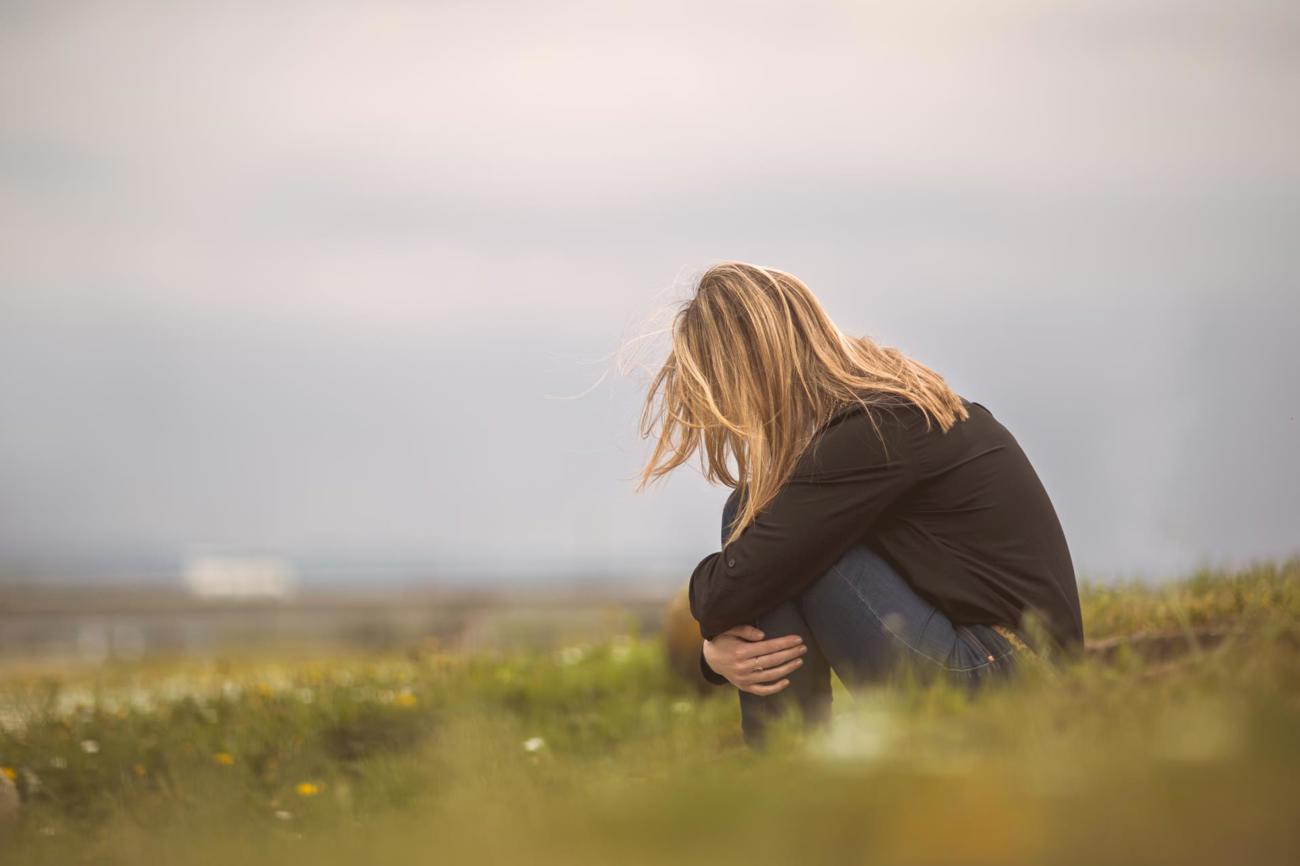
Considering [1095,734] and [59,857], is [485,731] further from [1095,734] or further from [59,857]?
[1095,734]

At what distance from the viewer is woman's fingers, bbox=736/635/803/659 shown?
3.15 metres

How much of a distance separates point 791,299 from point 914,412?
521 mm

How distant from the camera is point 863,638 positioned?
2.97m

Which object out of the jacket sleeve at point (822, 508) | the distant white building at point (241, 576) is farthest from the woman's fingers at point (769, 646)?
the distant white building at point (241, 576)

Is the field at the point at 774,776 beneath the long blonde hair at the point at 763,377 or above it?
beneath

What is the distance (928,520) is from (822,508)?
0.29 m

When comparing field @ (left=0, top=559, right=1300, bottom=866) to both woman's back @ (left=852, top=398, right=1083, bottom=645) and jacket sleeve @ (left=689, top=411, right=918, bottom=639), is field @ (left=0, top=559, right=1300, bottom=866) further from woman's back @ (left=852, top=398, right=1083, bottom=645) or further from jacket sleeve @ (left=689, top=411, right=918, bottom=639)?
jacket sleeve @ (left=689, top=411, right=918, bottom=639)

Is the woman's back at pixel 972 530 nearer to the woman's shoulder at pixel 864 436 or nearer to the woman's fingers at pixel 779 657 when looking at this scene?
the woman's shoulder at pixel 864 436

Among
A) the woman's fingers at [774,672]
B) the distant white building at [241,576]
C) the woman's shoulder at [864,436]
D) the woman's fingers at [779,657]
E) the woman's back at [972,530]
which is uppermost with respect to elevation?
the woman's shoulder at [864,436]

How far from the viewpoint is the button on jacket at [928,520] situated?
2.98m

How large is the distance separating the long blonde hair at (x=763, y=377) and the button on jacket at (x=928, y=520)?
0.09 metres

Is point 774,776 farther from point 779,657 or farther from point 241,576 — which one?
point 241,576

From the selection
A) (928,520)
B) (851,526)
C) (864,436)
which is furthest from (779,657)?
(864,436)

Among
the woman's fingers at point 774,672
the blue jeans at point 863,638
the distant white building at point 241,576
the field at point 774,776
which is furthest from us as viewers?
the distant white building at point 241,576
